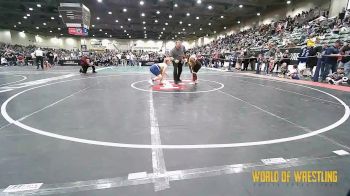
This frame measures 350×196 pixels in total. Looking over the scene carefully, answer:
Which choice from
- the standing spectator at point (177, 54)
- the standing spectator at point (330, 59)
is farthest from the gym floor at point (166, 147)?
the standing spectator at point (330, 59)

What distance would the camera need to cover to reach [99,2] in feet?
78.7

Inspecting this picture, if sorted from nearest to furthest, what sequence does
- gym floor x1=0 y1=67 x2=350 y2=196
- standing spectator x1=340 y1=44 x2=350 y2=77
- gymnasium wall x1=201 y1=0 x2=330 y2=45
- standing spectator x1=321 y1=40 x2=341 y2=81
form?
1. gym floor x1=0 y1=67 x2=350 y2=196
2. standing spectator x1=340 y1=44 x2=350 y2=77
3. standing spectator x1=321 y1=40 x2=341 y2=81
4. gymnasium wall x1=201 y1=0 x2=330 y2=45

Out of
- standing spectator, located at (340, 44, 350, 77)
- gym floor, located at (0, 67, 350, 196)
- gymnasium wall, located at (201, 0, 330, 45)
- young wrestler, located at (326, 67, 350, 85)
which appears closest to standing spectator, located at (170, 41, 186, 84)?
gym floor, located at (0, 67, 350, 196)

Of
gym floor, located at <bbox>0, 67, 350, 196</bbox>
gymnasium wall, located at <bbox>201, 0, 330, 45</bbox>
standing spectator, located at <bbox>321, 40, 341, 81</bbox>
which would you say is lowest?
gym floor, located at <bbox>0, 67, 350, 196</bbox>

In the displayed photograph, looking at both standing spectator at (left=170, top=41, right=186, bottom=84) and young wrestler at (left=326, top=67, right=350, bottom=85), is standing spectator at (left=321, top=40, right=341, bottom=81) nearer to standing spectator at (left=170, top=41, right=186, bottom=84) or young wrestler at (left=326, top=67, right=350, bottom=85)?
young wrestler at (left=326, top=67, right=350, bottom=85)

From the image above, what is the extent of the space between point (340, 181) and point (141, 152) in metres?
1.96

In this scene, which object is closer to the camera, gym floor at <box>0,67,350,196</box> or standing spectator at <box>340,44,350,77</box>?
gym floor at <box>0,67,350,196</box>

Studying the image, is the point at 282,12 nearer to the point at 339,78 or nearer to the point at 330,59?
the point at 330,59

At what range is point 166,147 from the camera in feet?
8.47

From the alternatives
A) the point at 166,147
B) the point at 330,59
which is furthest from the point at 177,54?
the point at 330,59

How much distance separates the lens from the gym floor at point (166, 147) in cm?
185

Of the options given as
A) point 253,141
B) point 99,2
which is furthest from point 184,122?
point 99,2

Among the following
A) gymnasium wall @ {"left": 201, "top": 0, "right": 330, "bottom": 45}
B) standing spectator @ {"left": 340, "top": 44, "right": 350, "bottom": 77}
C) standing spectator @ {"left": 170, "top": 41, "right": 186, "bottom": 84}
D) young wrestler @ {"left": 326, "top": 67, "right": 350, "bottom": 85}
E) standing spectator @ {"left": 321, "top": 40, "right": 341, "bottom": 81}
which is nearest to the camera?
standing spectator @ {"left": 170, "top": 41, "right": 186, "bottom": 84}

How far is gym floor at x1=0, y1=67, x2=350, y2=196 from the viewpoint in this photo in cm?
185
